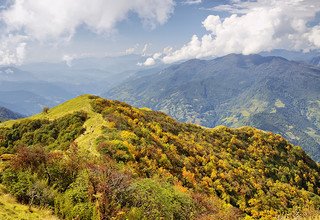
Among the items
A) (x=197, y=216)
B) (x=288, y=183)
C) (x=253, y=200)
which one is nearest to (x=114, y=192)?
(x=197, y=216)

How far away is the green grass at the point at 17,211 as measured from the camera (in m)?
21.8

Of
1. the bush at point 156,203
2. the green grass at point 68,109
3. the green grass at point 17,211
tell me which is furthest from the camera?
the green grass at point 68,109

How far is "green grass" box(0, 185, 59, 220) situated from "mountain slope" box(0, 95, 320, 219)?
966 millimetres

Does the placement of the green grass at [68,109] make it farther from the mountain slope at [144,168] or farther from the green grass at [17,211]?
the green grass at [17,211]

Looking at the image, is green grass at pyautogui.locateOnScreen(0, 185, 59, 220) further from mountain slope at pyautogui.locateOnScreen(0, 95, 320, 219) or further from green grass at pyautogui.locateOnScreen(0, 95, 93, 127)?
green grass at pyautogui.locateOnScreen(0, 95, 93, 127)

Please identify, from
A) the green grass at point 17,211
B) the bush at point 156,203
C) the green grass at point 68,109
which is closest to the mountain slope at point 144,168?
the bush at point 156,203

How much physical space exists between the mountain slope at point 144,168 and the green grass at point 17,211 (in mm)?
966

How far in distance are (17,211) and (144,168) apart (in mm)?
28518

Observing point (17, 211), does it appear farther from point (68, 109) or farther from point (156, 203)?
point (68, 109)

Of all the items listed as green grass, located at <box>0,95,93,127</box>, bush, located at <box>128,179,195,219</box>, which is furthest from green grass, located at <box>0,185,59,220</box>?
green grass, located at <box>0,95,93,127</box>

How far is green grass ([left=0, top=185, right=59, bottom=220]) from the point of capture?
21755mm

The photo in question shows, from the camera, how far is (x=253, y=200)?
71938mm

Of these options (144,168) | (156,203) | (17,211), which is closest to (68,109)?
(144,168)

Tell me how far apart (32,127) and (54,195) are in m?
51.3
